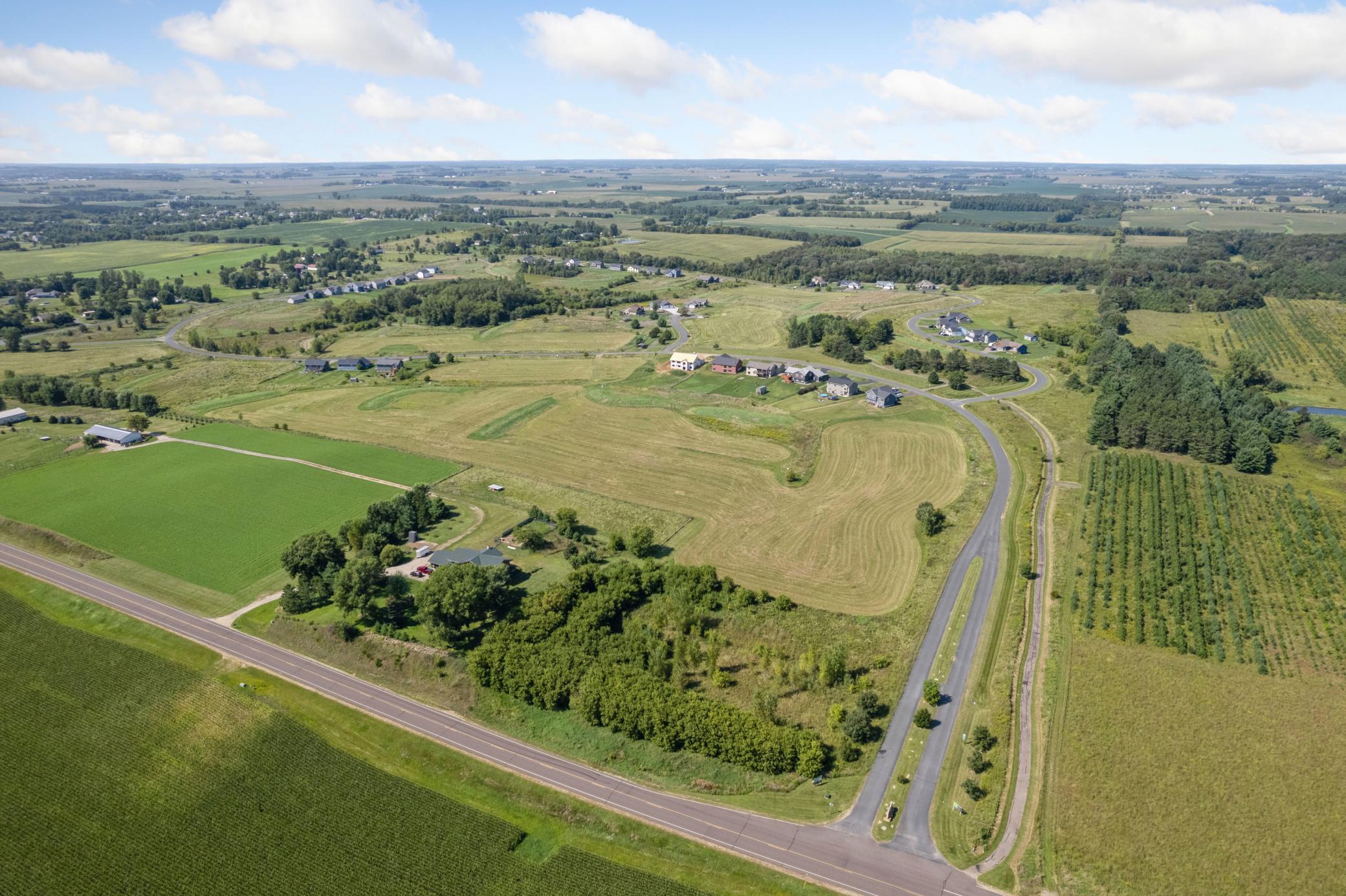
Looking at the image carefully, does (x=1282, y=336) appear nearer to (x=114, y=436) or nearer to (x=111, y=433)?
(x=114, y=436)

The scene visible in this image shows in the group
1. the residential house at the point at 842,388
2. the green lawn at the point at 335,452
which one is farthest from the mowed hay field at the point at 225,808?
the residential house at the point at 842,388

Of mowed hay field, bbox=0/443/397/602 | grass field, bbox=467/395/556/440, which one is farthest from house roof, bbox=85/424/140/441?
grass field, bbox=467/395/556/440

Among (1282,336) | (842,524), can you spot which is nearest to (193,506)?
(842,524)

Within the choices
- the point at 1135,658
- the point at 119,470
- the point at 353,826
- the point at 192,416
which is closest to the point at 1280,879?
the point at 1135,658

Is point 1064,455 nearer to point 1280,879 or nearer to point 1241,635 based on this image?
point 1241,635

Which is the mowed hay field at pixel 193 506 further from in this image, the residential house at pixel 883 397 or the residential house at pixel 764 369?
the residential house at pixel 883 397
